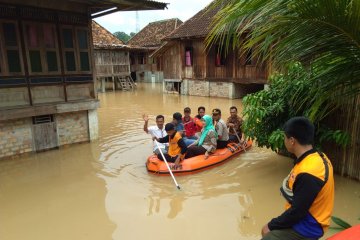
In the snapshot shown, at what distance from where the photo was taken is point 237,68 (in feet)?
57.6

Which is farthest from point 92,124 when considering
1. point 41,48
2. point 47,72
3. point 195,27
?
point 195,27

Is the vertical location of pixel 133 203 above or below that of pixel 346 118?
below

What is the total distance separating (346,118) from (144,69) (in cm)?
2889

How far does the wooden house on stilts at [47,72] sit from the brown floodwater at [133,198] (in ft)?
2.25

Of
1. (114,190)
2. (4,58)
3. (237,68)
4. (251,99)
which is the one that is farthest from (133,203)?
(237,68)

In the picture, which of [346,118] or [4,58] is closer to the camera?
[346,118]

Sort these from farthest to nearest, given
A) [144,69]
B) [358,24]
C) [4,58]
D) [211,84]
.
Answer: [144,69]
[211,84]
[4,58]
[358,24]

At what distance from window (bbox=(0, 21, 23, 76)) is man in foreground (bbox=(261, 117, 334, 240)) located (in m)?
7.62

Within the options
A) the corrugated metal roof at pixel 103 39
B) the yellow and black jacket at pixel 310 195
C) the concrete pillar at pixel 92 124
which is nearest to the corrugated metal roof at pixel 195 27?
the corrugated metal roof at pixel 103 39

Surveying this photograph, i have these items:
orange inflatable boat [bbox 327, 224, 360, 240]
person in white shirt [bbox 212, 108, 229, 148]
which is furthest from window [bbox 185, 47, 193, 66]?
orange inflatable boat [bbox 327, 224, 360, 240]

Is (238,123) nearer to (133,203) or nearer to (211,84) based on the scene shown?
(133,203)

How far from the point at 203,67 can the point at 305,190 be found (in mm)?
17627

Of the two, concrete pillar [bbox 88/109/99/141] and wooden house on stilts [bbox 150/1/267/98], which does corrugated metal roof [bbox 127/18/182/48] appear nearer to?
wooden house on stilts [bbox 150/1/267/98]

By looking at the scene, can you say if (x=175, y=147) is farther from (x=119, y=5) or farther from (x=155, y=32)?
(x=155, y=32)
